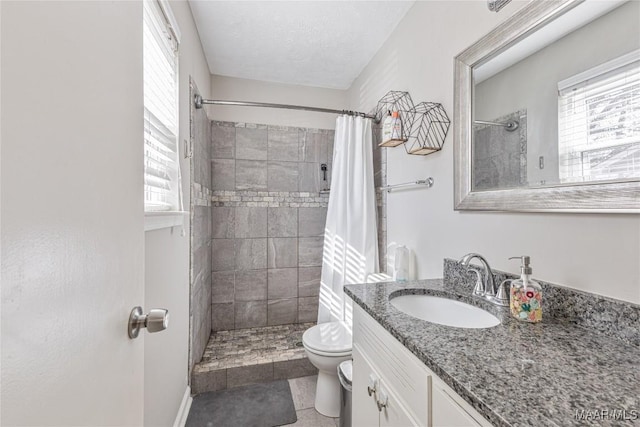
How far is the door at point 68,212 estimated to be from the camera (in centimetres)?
33

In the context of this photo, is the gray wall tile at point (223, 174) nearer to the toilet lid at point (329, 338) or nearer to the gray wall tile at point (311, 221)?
the gray wall tile at point (311, 221)

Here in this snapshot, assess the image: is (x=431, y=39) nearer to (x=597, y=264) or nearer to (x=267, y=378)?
(x=597, y=264)

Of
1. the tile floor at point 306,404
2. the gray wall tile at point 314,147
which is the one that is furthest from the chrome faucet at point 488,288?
the gray wall tile at point 314,147

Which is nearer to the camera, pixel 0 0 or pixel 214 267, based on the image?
pixel 0 0

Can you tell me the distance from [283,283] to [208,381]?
102cm

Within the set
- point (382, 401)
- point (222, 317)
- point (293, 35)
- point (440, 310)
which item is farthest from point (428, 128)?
point (222, 317)

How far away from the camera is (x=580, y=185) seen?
2.86 feet

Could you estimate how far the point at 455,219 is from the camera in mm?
1407

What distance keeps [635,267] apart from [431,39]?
137cm

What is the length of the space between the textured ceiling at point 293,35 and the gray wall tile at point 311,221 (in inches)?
48.1

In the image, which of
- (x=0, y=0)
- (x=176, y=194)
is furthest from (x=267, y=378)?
(x=0, y=0)

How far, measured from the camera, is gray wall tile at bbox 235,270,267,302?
105 inches

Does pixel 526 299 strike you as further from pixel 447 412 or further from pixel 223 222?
pixel 223 222

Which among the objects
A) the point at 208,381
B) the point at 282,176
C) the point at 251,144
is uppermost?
the point at 251,144
